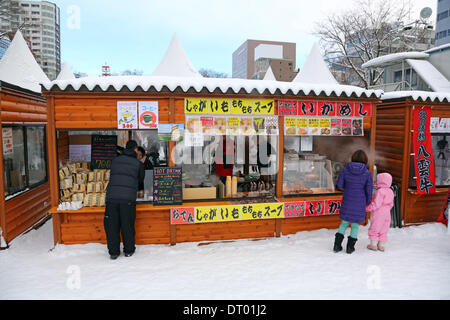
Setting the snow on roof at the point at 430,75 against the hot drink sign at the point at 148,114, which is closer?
the hot drink sign at the point at 148,114

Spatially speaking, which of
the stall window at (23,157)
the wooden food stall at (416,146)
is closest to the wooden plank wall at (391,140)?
the wooden food stall at (416,146)

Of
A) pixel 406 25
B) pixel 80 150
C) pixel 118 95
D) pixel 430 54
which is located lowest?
pixel 80 150

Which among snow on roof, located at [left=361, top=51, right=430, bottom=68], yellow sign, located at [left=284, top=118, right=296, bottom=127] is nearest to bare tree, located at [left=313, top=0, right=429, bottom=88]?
snow on roof, located at [left=361, top=51, right=430, bottom=68]

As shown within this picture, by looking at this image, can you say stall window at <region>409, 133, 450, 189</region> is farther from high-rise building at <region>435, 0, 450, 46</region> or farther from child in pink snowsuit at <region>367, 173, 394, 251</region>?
high-rise building at <region>435, 0, 450, 46</region>

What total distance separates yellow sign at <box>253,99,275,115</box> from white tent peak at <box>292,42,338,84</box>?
6939 mm

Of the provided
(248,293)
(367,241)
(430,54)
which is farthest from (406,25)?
(248,293)

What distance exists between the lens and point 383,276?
433cm

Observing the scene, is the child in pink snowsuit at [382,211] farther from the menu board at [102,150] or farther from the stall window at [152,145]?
the stall window at [152,145]

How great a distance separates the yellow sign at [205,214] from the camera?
5.33m

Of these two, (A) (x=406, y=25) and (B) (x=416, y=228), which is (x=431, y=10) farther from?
(B) (x=416, y=228)

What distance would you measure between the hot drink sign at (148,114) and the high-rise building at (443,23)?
70271mm

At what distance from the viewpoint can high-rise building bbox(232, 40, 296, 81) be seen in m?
82.2

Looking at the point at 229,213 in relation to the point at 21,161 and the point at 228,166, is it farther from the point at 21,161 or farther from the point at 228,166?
the point at 21,161
